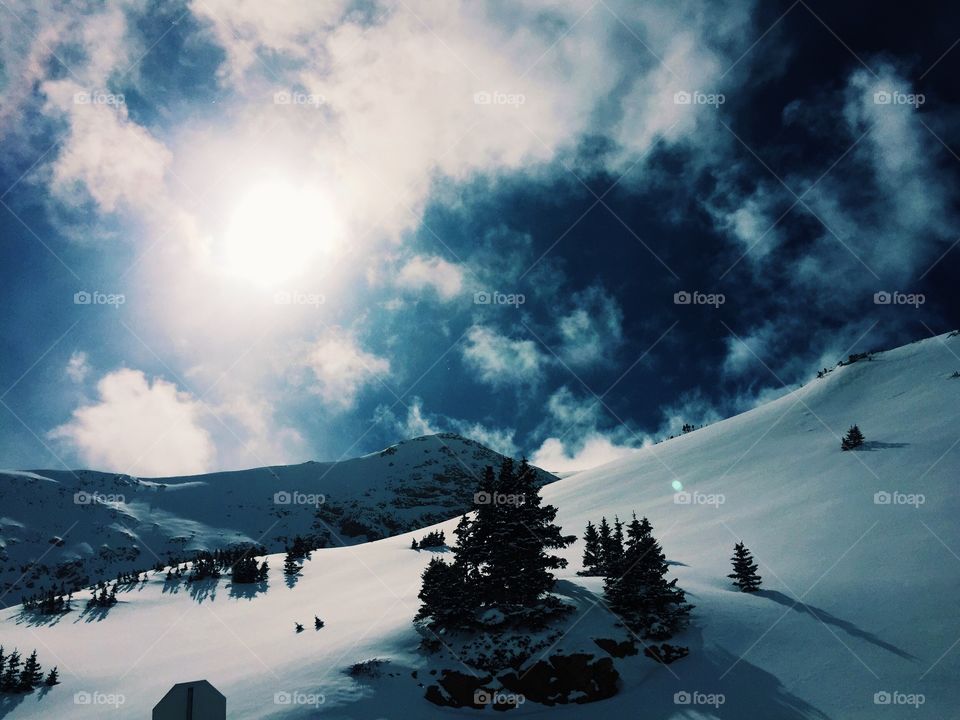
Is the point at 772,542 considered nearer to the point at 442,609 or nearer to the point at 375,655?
the point at 442,609

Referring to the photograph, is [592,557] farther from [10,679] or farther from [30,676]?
[10,679]

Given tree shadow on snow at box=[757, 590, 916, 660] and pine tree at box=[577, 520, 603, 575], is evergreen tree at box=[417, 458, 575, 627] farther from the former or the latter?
tree shadow on snow at box=[757, 590, 916, 660]

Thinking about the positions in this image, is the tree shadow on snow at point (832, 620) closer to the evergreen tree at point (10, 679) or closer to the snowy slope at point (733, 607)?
the snowy slope at point (733, 607)

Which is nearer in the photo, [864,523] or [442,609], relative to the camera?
[442,609]

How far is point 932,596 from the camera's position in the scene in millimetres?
19719

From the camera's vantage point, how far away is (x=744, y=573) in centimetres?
2462

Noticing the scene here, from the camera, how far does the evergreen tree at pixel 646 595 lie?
20.8m

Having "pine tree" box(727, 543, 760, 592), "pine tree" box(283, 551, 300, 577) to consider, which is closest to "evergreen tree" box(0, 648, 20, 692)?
"pine tree" box(283, 551, 300, 577)

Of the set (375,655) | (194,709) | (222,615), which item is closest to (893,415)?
(375,655)

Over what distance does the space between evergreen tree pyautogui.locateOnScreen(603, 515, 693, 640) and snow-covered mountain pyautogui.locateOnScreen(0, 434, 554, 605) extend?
70.8 metres

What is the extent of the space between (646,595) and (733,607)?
→ 14.5ft

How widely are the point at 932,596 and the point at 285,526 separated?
151 meters

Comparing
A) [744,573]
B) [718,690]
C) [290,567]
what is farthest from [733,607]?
[290,567]

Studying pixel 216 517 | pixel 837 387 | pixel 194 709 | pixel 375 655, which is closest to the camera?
pixel 194 709
